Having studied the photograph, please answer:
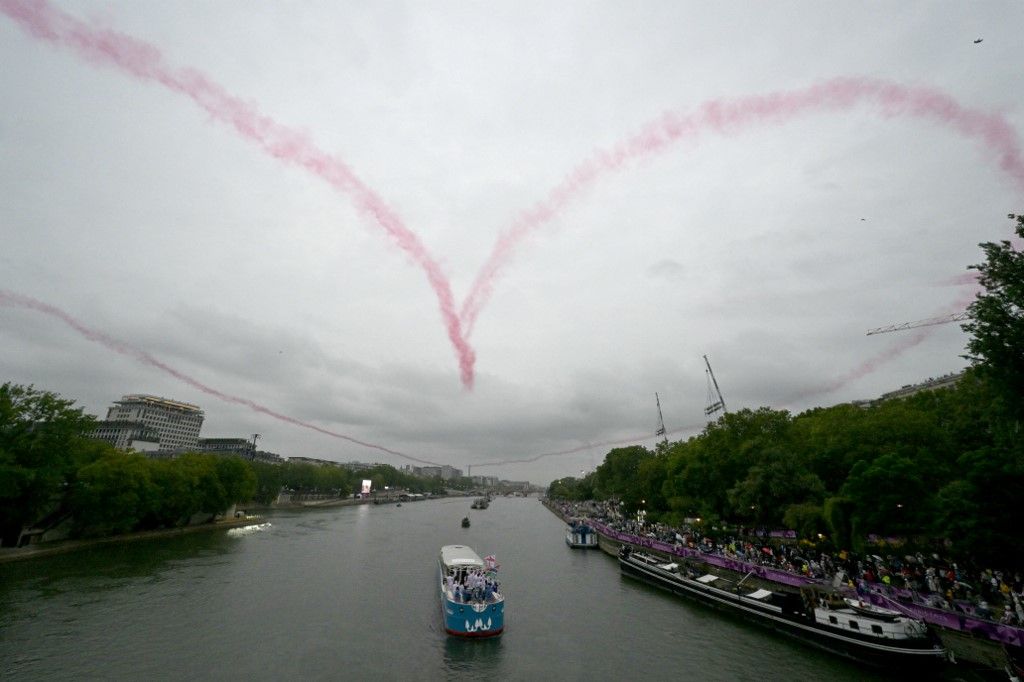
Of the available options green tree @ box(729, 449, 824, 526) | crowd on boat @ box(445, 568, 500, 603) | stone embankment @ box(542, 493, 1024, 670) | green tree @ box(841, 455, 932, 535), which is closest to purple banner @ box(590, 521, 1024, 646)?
stone embankment @ box(542, 493, 1024, 670)

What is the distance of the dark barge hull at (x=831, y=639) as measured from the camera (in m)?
26.4

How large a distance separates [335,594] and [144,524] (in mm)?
52239

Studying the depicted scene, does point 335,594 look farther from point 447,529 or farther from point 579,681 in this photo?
point 447,529

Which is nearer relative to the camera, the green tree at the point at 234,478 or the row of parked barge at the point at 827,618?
the row of parked barge at the point at 827,618

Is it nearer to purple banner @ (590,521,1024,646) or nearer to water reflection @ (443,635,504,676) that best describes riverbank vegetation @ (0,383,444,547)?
water reflection @ (443,635,504,676)

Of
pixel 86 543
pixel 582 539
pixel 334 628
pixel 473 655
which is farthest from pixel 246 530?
pixel 473 655

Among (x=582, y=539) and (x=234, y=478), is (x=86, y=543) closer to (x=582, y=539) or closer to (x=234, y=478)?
(x=234, y=478)

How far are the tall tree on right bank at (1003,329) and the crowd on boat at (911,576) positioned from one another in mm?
10857

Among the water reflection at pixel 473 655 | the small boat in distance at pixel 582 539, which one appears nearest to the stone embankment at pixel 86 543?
the water reflection at pixel 473 655

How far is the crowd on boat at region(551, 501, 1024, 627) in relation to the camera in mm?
28047

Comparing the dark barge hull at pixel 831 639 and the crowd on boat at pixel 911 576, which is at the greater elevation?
the crowd on boat at pixel 911 576

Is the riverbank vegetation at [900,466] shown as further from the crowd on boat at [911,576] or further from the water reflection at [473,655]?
the water reflection at [473,655]

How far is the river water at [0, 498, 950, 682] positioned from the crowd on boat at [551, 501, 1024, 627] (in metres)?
7.00

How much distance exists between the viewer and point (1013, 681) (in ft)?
72.3
